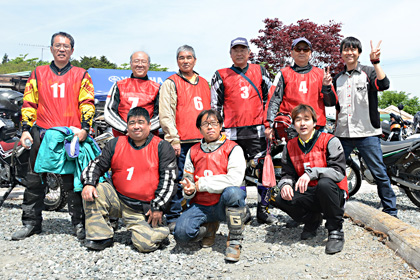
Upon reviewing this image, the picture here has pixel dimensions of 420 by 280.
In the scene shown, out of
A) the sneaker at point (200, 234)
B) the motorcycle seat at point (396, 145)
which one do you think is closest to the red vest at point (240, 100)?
the sneaker at point (200, 234)

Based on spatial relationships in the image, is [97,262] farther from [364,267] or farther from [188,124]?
[364,267]

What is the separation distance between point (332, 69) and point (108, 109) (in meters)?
13.6

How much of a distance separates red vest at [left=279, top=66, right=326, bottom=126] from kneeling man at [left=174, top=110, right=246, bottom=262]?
1.00 m

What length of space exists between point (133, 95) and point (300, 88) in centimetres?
189

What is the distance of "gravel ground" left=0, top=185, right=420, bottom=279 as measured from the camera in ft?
9.45

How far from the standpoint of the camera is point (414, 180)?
5.18 m

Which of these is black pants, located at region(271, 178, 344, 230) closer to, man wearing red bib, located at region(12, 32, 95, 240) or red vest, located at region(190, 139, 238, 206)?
red vest, located at region(190, 139, 238, 206)

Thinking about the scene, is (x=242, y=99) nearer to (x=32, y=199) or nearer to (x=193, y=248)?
(x=193, y=248)

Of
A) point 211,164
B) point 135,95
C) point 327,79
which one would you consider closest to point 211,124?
point 211,164

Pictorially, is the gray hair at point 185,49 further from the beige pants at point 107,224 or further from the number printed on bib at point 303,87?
the beige pants at point 107,224

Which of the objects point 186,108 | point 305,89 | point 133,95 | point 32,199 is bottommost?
point 32,199

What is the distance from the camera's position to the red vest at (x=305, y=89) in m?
4.02

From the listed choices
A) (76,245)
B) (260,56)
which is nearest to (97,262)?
(76,245)

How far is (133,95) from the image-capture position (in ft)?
13.5
